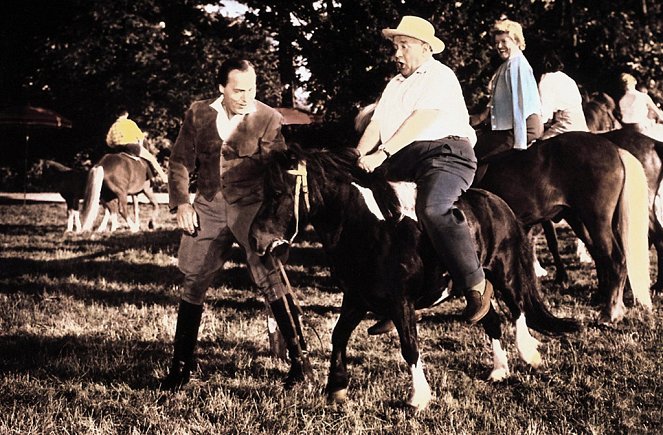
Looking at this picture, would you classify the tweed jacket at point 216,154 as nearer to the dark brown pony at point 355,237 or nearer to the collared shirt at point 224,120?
the collared shirt at point 224,120

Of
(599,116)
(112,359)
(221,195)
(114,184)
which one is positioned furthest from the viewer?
(114,184)

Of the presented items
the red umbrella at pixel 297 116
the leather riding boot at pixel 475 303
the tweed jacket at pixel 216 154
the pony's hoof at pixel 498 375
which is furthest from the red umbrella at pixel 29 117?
the leather riding boot at pixel 475 303

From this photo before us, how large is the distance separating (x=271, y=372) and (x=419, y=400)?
1.32 metres

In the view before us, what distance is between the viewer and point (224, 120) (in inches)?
184

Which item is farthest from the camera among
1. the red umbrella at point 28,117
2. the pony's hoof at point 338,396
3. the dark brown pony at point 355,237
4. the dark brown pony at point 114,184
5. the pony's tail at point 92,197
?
the red umbrella at point 28,117

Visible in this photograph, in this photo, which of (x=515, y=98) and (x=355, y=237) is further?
(x=515, y=98)

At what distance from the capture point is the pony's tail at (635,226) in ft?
22.8

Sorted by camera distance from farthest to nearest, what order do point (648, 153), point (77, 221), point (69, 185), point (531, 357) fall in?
point (69, 185)
point (77, 221)
point (648, 153)
point (531, 357)

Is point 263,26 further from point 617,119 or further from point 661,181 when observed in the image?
point 661,181

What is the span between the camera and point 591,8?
20531 mm

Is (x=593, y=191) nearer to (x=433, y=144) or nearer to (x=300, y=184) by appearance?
(x=433, y=144)

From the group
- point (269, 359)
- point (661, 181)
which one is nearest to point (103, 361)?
point (269, 359)

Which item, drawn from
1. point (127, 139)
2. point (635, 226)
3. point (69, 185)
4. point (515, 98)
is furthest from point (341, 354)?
point (69, 185)

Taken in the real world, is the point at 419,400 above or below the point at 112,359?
above
